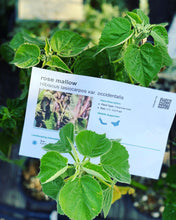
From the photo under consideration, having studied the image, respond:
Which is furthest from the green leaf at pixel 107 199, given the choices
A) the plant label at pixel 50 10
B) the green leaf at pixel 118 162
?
the plant label at pixel 50 10

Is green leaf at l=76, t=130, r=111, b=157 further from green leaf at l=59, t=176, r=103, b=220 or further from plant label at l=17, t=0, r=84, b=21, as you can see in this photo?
plant label at l=17, t=0, r=84, b=21

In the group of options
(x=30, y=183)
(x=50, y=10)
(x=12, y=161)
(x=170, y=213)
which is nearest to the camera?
(x=170, y=213)

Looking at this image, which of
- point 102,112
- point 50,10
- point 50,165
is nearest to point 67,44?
point 102,112

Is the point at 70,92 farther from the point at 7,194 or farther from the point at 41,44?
the point at 7,194

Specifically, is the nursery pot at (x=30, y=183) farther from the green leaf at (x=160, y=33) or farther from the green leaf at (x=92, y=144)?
the green leaf at (x=160, y=33)

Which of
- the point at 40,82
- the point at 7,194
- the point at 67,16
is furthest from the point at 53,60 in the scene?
the point at 67,16

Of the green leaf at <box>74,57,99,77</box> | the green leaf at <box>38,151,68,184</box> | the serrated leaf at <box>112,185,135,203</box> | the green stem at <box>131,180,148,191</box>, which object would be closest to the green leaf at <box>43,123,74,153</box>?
the green leaf at <box>38,151,68,184</box>

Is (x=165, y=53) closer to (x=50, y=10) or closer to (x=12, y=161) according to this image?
(x=12, y=161)
